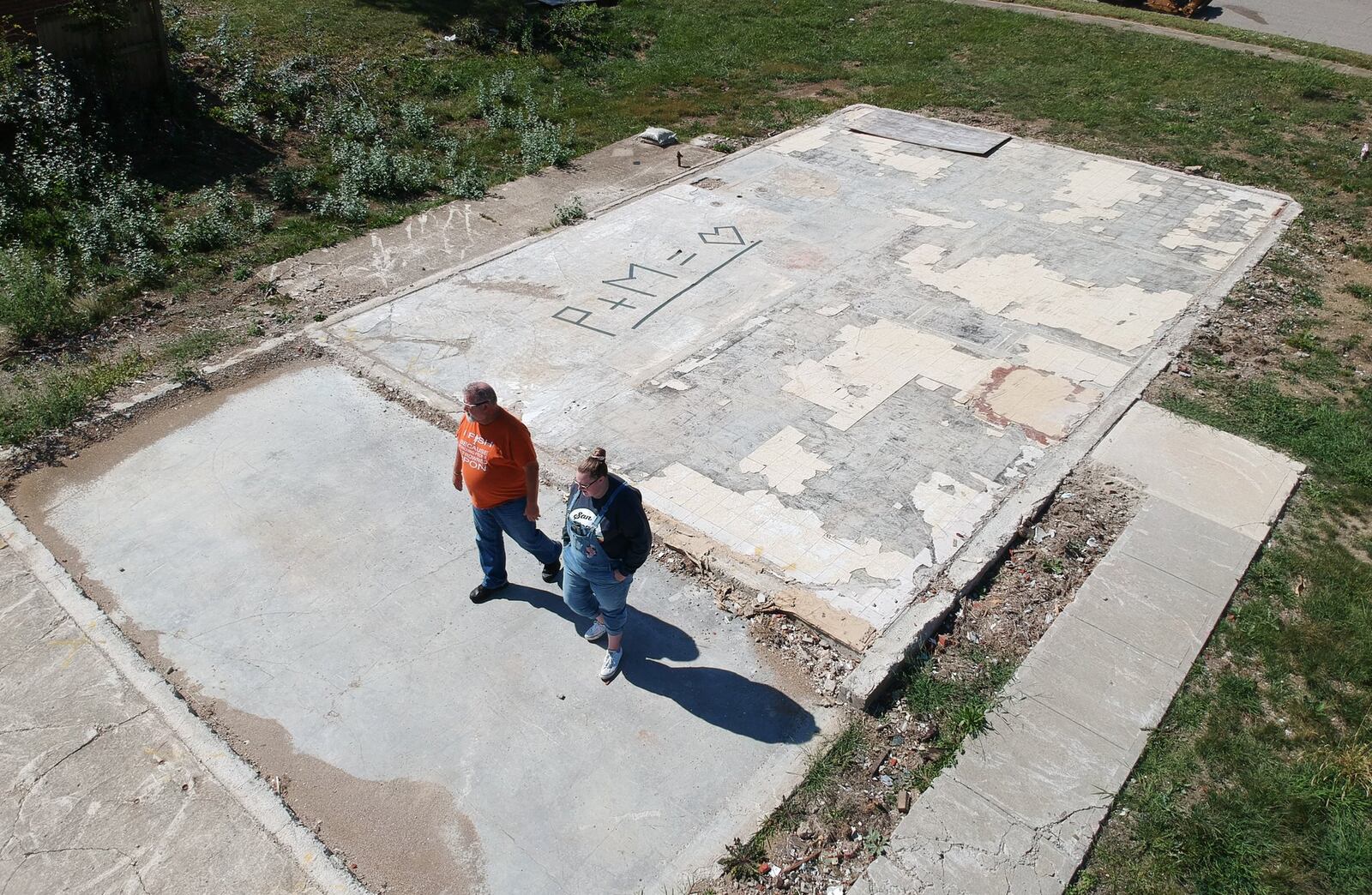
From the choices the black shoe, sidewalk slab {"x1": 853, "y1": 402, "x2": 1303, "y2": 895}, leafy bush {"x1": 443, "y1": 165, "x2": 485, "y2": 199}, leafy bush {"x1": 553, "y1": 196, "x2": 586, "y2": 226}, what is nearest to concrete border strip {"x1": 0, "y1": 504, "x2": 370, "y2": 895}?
the black shoe

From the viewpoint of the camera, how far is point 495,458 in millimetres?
5973

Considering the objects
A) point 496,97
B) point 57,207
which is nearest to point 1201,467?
point 496,97

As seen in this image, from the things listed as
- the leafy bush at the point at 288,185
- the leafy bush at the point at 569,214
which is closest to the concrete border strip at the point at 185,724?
the leafy bush at the point at 288,185

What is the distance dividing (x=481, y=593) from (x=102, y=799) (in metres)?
2.60

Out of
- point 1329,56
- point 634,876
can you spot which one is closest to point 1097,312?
point 634,876

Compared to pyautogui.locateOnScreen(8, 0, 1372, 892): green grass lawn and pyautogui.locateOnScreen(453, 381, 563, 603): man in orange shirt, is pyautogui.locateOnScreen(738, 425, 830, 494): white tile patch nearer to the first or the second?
pyautogui.locateOnScreen(453, 381, 563, 603): man in orange shirt

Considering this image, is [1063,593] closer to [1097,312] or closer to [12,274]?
[1097,312]

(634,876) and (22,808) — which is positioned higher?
(22,808)

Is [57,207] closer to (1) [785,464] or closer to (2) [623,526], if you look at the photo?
(1) [785,464]

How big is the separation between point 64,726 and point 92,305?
633cm

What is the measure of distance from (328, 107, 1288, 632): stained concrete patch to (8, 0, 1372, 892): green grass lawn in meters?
1.46

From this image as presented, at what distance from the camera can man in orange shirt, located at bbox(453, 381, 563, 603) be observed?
232 inches

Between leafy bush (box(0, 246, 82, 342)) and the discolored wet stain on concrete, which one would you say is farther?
leafy bush (box(0, 246, 82, 342))

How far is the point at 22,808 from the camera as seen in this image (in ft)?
17.3
